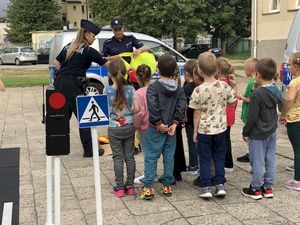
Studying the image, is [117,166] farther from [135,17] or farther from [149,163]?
[135,17]

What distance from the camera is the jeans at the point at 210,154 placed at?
15.9 feet

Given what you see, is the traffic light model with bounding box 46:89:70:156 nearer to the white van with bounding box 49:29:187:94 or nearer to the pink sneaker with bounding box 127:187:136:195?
the pink sneaker with bounding box 127:187:136:195

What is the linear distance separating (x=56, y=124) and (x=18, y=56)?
37.3 metres

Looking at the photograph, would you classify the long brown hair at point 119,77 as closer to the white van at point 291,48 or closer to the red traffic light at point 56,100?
the red traffic light at point 56,100

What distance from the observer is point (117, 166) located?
5.12m

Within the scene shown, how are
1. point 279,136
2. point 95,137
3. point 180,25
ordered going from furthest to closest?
point 180,25 < point 279,136 < point 95,137

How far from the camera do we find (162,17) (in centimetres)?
3600

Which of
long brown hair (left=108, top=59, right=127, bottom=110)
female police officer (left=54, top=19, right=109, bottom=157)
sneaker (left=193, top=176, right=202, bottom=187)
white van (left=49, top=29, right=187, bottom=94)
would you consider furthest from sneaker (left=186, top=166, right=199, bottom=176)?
white van (left=49, top=29, right=187, bottom=94)

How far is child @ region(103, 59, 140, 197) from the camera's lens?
4.99 metres

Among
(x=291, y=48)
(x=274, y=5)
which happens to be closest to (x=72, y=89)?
(x=291, y=48)

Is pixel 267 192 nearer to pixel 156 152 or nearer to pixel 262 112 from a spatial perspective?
pixel 262 112

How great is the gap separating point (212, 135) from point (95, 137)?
146 cm

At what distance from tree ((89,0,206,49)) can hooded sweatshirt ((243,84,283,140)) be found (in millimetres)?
31317

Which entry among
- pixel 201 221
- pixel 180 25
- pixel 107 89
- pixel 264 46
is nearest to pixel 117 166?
pixel 107 89
